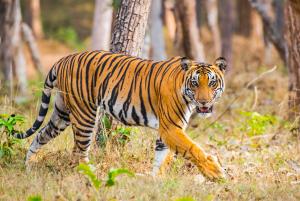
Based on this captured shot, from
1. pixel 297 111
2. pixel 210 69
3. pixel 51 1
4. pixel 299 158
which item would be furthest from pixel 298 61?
pixel 51 1

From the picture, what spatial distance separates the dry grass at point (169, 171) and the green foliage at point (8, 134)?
133mm

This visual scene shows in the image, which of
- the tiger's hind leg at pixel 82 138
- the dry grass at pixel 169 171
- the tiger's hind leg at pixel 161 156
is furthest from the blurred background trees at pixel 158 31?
the tiger's hind leg at pixel 161 156

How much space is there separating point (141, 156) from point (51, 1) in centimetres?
2916

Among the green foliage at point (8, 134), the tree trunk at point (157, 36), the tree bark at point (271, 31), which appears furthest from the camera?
the tree trunk at point (157, 36)

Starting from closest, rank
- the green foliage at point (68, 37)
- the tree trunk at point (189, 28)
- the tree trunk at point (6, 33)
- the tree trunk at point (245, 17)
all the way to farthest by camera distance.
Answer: the tree trunk at point (189, 28) < the tree trunk at point (6, 33) < the tree trunk at point (245, 17) < the green foliage at point (68, 37)

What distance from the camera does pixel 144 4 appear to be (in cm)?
874

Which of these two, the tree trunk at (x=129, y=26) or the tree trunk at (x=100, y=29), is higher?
the tree trunk at (x=129, y=26)

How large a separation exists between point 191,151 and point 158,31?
995 centimetres

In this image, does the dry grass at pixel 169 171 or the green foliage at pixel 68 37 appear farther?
→ the green foliage at pixel 68 37

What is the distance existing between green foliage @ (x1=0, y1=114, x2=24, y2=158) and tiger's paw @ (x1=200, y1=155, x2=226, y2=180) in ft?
6.38

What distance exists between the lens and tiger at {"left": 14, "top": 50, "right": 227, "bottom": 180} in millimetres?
7211

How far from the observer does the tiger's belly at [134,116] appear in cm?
756

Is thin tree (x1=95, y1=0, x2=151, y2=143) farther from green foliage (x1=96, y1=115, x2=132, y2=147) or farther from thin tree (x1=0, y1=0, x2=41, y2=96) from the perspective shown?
thin tree (x1=0, y1=0, x2=41, y2=96)

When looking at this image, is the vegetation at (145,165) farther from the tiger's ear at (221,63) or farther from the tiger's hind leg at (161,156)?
the tiger's ear at (221,63)
